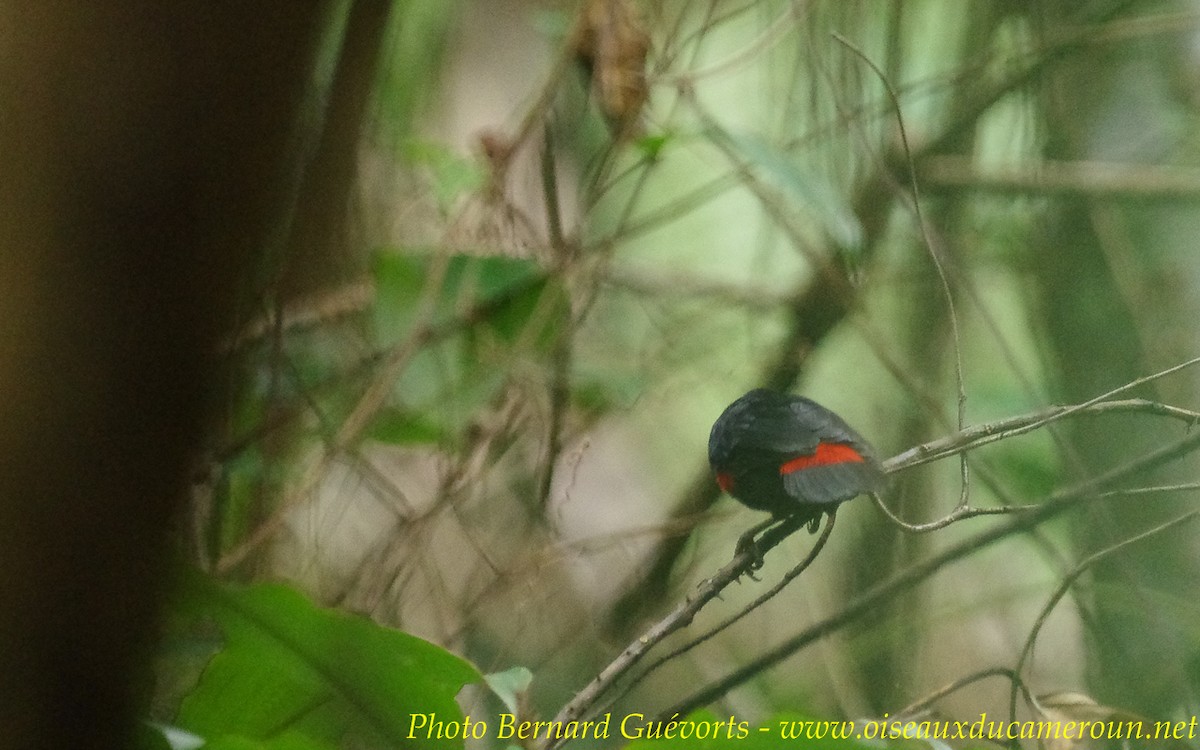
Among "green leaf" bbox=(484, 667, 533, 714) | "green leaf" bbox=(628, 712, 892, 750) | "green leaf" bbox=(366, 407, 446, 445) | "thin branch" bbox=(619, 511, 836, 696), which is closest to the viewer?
"green leaf" bbox=(628, 712, 892, 750)

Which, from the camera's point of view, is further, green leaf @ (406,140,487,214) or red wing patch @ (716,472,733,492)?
green leaf @ (406,140,487,214)

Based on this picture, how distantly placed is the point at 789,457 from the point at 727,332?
0.52m

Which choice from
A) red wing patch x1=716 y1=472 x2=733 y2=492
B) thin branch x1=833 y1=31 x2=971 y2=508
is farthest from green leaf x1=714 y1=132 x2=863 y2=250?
red wing patch x1=716 y1=472 x2=733 y2=492

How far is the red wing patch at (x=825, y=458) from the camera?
99 centimetres

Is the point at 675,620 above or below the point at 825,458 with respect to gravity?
below

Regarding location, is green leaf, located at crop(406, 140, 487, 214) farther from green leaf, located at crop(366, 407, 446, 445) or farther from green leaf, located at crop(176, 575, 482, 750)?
green leaf, located at crop(176, 575, 482, 750)

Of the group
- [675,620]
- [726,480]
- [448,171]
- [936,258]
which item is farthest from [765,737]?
[448,171]

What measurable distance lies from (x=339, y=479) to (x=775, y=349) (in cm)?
61

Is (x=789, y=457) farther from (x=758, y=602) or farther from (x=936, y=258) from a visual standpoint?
(x=936, y=258)

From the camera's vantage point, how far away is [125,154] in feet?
1.95

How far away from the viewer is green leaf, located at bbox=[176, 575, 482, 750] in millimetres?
836

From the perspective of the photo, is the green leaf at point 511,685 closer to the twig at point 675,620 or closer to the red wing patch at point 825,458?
the twig at point 675,620

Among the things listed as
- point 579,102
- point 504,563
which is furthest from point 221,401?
point 579,102

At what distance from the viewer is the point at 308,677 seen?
865 millimetres
